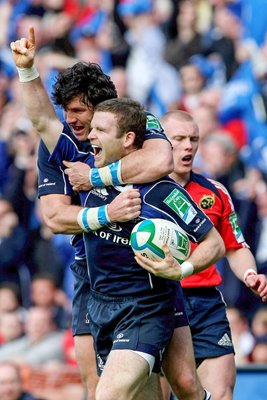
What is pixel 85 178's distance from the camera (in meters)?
6.54

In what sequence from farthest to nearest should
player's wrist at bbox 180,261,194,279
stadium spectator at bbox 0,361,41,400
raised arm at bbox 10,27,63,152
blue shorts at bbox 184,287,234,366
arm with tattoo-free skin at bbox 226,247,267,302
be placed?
stadium spectator at bbox 0,361,41,400 < blue shorts at bbox 184,287,234,366 < arm with tattoo-free skin at bbox 226,247,267,302 < raised arm at bbox 10,27,63,152 < player's wrist at bbox 180,261,194,279

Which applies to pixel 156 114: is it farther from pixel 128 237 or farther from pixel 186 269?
pixel 186 269

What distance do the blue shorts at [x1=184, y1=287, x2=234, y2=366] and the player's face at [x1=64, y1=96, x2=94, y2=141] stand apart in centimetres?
140

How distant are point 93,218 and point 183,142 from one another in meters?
1.30

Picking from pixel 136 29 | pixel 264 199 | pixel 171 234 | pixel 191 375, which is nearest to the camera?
pixel 171 234

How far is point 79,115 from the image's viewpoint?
6.75 metres

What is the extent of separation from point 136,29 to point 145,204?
8.43 metres

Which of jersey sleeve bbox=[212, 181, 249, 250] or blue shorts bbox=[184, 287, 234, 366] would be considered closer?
blue shorts bbox=[184, 287, 234, 366]

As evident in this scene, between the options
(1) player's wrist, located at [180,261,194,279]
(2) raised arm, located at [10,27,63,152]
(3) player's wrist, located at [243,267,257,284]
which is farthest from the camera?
(3) player's wrist, located at [243,267,257,284]

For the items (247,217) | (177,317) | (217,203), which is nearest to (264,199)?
(247,217)

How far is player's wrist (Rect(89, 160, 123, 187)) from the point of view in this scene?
639 centimetres

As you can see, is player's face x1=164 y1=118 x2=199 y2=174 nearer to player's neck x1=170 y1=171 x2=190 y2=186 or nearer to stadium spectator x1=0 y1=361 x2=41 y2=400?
player's neck x1=170 y1=171 x2=190 y2=186

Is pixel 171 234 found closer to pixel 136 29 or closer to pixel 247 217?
pixel 247 217

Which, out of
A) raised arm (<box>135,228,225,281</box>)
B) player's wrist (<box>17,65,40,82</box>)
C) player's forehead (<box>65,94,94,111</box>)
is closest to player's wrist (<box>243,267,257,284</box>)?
raised arm (<box>135,228,225,281</box>)
